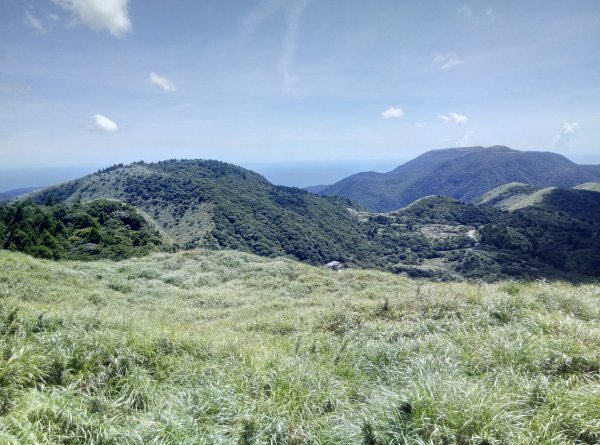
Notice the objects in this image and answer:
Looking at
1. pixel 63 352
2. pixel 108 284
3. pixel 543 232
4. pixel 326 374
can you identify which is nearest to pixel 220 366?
pixel 326 374

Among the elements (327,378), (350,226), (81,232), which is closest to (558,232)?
(350,226)

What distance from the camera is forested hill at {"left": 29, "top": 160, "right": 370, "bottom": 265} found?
110750 millimetres

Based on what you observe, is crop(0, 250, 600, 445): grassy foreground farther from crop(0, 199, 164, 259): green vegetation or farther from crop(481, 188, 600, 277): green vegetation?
crop(481, 188, 600, 277): green vegetation

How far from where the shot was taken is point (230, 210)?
123438mm

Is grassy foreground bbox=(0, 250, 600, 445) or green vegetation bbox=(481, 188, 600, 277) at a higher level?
grassy foreground bbox=(0, 250, 600, 445)

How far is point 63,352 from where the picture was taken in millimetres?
6059

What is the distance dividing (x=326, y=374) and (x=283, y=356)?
42.3 inches

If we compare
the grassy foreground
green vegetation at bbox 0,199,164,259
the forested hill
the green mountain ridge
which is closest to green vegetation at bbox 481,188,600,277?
the green mountain ridge

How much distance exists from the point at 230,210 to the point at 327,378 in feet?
397

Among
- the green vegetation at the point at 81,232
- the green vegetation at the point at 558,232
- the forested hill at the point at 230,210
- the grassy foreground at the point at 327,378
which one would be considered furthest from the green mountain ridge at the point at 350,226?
the grassy foreground at the point at 327,378

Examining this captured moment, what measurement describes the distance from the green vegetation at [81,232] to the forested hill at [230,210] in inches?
1306

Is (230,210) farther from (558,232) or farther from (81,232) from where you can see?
(558,232)

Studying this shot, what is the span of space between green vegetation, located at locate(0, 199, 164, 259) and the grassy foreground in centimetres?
3235

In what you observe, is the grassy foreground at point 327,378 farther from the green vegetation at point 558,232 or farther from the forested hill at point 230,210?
the green vegetation at point 558,232
